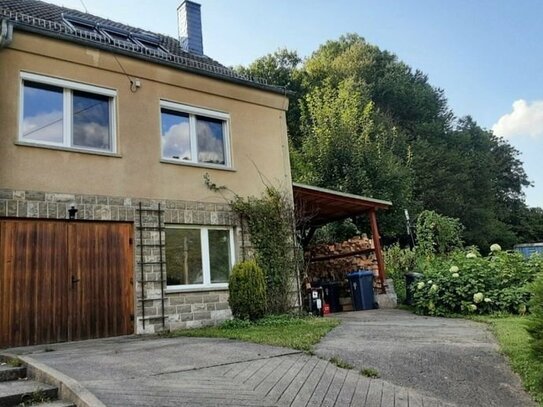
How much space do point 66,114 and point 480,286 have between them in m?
9.94

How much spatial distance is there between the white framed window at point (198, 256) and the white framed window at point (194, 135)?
1613mm

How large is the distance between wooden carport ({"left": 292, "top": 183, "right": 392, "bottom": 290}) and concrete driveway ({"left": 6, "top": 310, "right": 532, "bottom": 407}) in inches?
239

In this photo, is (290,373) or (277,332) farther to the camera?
(277,332)

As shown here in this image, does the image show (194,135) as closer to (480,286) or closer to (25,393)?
(25,393)

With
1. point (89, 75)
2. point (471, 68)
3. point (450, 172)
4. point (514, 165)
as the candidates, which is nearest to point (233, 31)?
point (89, 75)

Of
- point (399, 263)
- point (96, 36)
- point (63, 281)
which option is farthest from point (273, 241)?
point (399, 263)

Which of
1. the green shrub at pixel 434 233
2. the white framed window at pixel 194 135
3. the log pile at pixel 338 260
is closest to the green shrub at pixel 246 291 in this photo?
the white framed window at pixel 194 135

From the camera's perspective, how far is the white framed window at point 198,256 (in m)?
10.1

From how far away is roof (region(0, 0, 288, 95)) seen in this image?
9.05 meters

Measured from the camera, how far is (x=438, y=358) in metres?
5.98

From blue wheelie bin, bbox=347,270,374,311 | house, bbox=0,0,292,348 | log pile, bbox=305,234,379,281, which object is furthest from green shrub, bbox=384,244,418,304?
house, bbox=0,0,292,348

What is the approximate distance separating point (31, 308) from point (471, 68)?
13.8 meters

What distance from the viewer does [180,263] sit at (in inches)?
400

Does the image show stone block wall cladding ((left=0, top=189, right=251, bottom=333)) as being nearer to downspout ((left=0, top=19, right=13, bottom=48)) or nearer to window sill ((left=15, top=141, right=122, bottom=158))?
window sill ((left=15, top=141, right=122, bottom=158))
